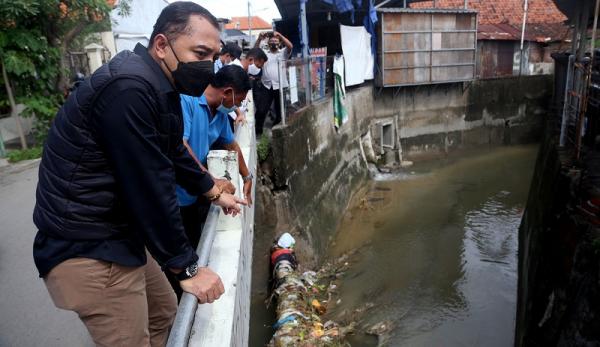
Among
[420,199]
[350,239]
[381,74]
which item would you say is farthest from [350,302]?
[381,74]

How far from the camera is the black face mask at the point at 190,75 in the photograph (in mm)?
1856

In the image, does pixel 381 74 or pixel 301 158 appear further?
pixel 381 74

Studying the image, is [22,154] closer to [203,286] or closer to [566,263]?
[203,286]

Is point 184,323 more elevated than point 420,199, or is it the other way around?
point 184,323

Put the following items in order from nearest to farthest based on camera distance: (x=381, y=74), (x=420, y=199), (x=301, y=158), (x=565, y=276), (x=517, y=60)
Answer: (x=565, y=276), (x=301, y=158), (x=420, y=199), (x=381, y=74), (x=517, y=60)

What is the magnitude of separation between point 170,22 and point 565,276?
465 centimetres

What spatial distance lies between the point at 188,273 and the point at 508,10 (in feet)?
80.2

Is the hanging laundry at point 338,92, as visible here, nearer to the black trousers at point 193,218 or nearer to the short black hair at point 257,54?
the short black hair at point 257,54

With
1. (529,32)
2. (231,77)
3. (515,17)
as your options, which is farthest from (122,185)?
(515,17)

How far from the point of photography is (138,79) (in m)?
1.56

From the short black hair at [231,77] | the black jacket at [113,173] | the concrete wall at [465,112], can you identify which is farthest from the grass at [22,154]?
the concrete wall at [465,112]

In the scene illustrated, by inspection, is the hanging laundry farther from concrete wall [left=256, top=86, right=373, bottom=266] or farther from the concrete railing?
the concrete railing

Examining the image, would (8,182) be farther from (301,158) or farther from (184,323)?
(184,323)

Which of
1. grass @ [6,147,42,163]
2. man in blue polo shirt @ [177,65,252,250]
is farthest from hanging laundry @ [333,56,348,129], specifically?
man in blue polo shirt @ [177,65,252,250]
